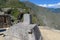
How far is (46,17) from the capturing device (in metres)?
18.0

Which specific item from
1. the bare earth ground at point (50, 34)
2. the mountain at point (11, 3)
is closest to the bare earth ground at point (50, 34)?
the bare earth ground at point (50, 34)

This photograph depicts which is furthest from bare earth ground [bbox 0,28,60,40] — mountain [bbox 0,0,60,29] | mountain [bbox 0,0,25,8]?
mountain [bbox 0,0,25,8]

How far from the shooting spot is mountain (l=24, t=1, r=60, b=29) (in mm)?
16312

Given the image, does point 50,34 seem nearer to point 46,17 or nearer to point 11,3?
point 46,17

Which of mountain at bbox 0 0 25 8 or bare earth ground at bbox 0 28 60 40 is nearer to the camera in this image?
bare earth ground at bbox 0 28 60 40

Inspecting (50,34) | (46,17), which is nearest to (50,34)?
(50,34)

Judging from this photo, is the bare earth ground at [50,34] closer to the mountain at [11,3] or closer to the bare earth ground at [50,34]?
the bare earth ground at [50,34]

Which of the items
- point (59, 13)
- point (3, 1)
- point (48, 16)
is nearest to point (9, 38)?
point (59, 13)

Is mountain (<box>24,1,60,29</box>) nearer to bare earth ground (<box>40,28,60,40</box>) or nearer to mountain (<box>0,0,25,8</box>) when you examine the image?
mountain (<box>0,0,25,8</box>)

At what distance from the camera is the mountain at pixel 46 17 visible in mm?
16312

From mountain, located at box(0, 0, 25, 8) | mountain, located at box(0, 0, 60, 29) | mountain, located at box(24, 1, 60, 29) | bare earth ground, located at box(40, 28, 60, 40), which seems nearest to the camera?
bare earth ground, located at box(40, 28, 60, 40)

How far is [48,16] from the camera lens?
18.2 metres

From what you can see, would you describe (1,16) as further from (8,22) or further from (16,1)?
(16,1)

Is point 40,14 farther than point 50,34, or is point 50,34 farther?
point 40,14
